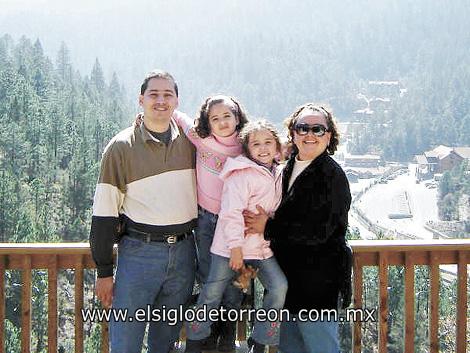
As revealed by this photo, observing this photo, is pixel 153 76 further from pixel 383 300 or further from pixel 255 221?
pixel 383 300

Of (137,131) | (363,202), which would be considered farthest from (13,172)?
(363,202)

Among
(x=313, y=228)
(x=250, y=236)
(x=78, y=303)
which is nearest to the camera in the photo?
(x=313, y=228)

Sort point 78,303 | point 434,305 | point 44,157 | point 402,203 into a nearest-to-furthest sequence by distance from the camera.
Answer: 1. point 78,303
2. point 434,305
3. point 44,157
4. point 402,203

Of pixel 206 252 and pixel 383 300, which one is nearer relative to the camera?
pixel 206 252

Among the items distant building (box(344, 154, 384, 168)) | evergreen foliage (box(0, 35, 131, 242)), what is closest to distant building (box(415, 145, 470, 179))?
distant building (box(344, 154, 384, 168))

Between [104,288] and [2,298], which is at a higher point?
[104,288]

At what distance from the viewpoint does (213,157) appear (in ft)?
7.98

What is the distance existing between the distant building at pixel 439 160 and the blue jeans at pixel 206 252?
253ft

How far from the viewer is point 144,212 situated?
92.8 inches

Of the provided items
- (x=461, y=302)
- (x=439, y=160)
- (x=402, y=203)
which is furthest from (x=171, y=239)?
(x=439, y=160)

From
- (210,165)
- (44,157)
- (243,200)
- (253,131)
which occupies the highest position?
(44,157)

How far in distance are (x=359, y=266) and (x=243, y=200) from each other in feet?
2.40

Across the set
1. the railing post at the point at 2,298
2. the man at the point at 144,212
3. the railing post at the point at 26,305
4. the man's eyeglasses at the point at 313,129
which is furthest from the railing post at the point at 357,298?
the railing post at the point at 2,298

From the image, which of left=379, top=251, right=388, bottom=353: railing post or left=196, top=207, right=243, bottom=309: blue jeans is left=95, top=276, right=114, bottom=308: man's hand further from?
left=379, top=251, right=388, bottom=353: railing post
